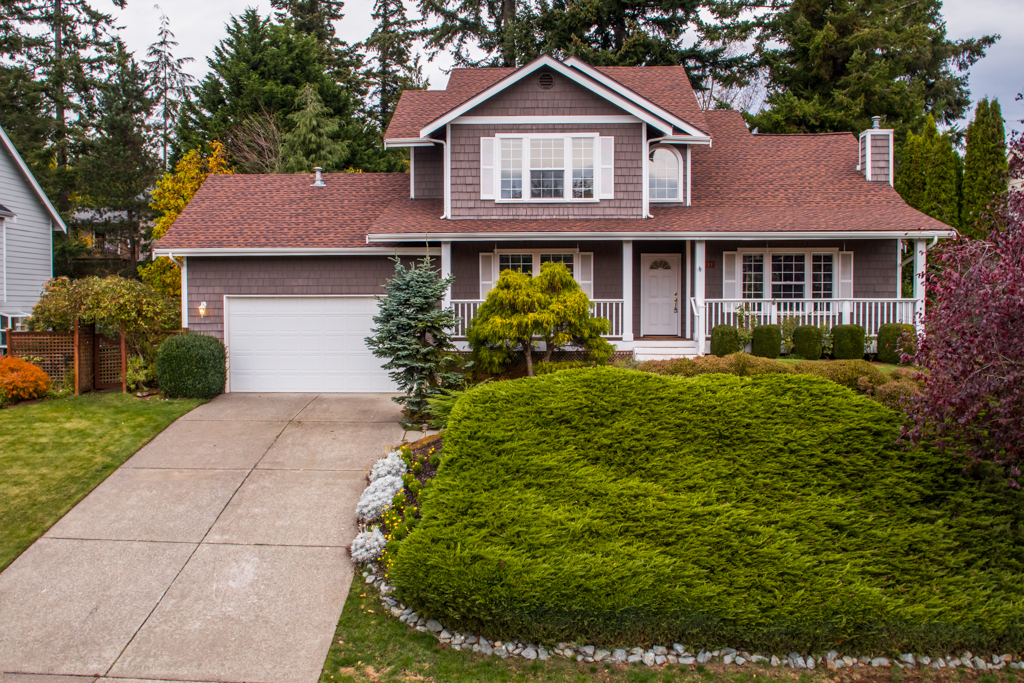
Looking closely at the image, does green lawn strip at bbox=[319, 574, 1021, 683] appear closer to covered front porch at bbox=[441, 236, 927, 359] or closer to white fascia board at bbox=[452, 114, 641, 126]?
covered front porch at bbox=[441, 236, 927, 359]

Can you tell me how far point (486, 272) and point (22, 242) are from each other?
14.4 meters

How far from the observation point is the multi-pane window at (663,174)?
14.8 m

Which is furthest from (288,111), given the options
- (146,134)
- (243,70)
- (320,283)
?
(320,283)

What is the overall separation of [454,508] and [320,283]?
922 centimetres

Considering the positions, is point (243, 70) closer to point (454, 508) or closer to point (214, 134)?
point (214, 134)

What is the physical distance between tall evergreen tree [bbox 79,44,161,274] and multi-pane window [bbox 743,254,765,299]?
76.7 ft

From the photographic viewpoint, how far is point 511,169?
1386 cm

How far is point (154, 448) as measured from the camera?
9.06 metres

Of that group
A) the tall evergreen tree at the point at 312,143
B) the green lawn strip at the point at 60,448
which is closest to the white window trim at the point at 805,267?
the green lawn strip at the point at 60,448

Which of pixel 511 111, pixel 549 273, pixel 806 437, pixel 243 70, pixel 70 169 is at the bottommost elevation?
pixel 806 437

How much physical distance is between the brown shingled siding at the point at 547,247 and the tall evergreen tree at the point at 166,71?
28.7 metres

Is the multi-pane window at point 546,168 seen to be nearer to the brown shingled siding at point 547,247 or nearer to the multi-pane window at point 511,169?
the multi-pane window at point 511,169

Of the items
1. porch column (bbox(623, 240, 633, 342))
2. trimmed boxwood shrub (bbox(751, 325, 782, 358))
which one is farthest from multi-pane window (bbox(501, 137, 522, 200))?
trimmed boxwood shrub (bbox(751, 325, 782, 358))

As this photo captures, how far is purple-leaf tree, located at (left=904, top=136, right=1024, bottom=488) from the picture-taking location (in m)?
4.54
